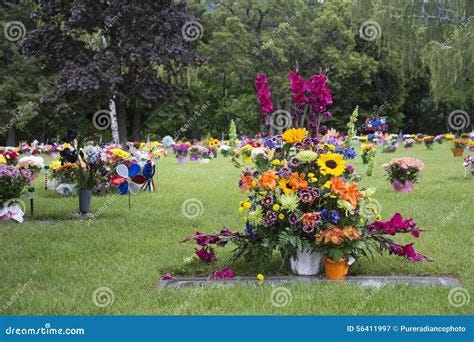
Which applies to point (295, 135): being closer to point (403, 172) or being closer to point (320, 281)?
point (320, 281)

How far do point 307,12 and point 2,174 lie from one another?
36.6 meters

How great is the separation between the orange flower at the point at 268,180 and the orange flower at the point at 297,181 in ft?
0.48

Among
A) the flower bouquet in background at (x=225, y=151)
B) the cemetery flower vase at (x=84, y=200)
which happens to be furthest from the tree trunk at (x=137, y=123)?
the cemetery flower vase at (x=84, y=200)

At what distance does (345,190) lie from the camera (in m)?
6.01

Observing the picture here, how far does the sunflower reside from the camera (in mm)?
6004

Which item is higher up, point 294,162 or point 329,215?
point 294,162

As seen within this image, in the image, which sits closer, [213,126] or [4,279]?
[4,279]

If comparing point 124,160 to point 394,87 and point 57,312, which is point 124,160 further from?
point 394,87

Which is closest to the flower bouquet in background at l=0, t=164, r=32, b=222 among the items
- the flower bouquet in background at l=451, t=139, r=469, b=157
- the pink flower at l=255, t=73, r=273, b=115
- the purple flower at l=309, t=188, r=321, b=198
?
the pink flower at l=255, t=73, r=273, b=115

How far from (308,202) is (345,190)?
371 millimetres

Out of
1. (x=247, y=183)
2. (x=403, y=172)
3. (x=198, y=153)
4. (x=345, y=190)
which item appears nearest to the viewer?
(x=345, y=190)

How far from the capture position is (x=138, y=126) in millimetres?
47719

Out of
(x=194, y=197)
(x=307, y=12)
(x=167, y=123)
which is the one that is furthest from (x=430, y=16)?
(x=167, y=123)

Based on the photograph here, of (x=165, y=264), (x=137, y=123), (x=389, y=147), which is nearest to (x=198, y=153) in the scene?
(x=389, y=147)
